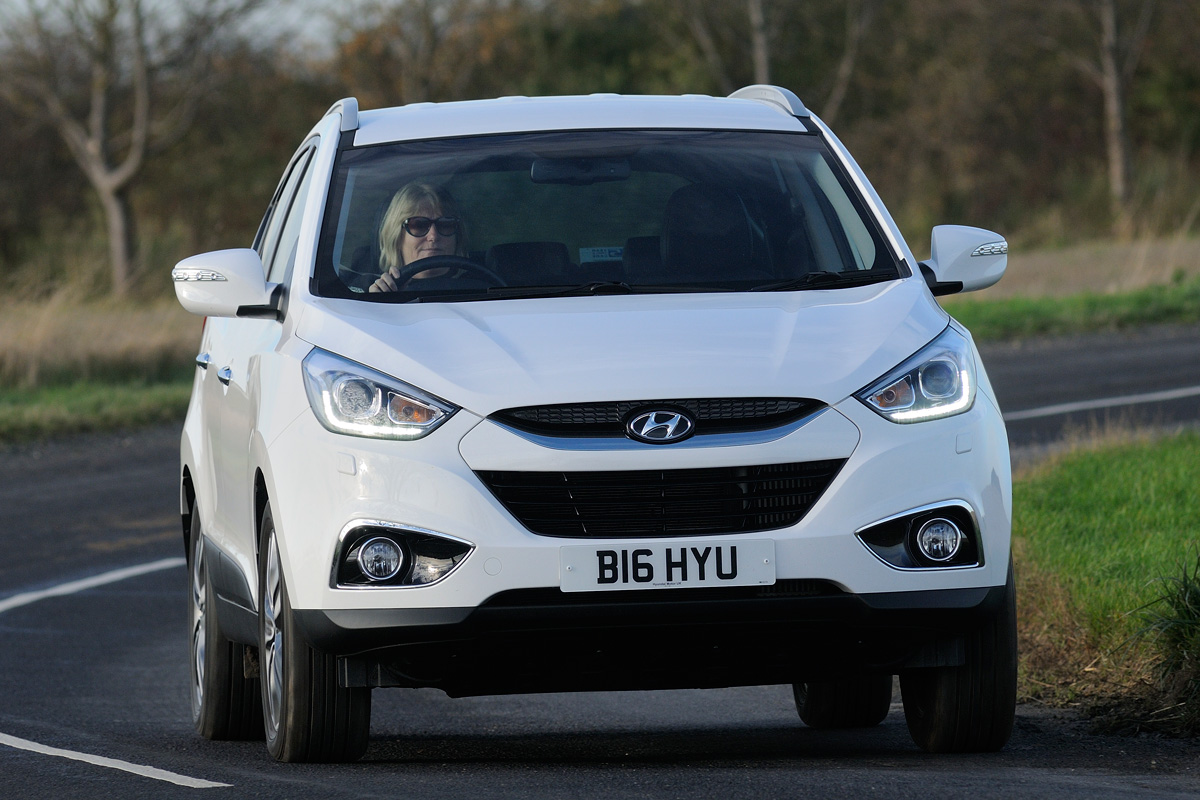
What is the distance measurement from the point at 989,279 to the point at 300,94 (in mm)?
47483

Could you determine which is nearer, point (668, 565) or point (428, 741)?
point (668, 565)

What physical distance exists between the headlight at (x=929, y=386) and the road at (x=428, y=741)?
3.01 ft

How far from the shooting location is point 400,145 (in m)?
6.50

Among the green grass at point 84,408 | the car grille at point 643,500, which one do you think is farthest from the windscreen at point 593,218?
the green grass at point 84,408

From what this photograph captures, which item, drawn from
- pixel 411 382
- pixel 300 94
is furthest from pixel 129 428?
pixel 300 94

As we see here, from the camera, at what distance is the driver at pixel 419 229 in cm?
609

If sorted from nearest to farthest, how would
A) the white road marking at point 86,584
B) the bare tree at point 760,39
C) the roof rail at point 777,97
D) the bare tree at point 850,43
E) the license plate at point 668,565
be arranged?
the license plate at point 668,565, the roof rail at point 777,97, the white road marking at point 86,584, the bare tree at point 760,39, the bare tree at point 850,43

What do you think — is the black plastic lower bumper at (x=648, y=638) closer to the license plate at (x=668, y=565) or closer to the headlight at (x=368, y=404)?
the license plate at (x=668, y=565)

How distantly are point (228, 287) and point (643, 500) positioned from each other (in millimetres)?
1635

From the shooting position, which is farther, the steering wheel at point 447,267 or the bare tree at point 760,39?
the bare tree at point 760,39

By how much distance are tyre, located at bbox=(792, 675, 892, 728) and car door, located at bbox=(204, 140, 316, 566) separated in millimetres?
1981

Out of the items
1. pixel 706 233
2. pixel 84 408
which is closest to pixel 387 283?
pixel 706 233

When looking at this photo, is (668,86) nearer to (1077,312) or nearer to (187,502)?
(1077,312)

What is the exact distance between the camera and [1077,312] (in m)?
24.1
